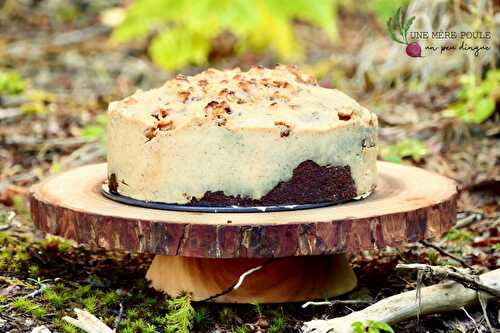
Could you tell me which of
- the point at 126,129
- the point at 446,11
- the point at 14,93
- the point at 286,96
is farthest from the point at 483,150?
the point at 14,93

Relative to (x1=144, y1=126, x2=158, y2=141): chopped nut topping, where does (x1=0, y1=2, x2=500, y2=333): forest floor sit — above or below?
below

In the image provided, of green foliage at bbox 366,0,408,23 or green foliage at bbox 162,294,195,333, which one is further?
green foliage at bbox 366,0,408,23

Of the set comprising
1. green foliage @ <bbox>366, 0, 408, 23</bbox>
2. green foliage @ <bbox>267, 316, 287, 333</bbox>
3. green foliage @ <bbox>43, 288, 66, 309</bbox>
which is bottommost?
green foliage @ <bbox>267, 316, 287, 333</bbox>

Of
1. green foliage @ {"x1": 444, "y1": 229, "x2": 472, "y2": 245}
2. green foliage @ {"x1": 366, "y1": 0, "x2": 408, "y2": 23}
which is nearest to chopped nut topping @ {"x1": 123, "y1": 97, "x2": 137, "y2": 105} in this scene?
green foliage @ {"x1": 444, "y1": 229, "x2": 472, "y2": 245}

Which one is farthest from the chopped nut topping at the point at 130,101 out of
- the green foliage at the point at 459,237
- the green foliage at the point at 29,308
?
the green foliage at the point at 459,237

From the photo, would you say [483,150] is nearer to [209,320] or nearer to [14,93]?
[209,320]

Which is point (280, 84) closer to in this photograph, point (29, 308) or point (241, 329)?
point (241, 329)

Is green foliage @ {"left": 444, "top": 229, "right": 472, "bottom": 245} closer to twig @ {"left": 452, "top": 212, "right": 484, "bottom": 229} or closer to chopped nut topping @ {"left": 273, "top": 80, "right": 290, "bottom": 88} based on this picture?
twig @ {"left": 452, "top": 212, "right": 484, "bottom": 229}

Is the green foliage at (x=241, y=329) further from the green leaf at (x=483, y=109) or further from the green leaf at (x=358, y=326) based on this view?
the green leaf at (x=483, y=109)
